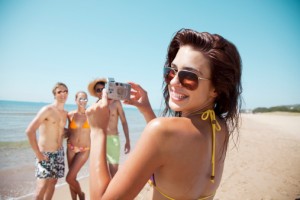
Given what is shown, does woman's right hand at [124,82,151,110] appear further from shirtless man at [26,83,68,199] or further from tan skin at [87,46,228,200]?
shirtless man at [26,83,68,199]

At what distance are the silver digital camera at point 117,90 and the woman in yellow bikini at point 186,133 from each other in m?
0.14

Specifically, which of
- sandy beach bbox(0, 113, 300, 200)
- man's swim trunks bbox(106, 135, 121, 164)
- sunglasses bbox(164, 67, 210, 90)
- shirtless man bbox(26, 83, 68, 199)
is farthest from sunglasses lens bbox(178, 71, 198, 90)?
man's swim trunks bbox(106, 135, 121, 164)

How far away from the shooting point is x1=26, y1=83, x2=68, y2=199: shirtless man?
13.1 feet

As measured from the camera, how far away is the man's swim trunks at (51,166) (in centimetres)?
403

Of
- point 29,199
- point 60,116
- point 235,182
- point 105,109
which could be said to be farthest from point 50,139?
point 235,182

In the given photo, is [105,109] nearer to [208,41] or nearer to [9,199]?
[208,41]

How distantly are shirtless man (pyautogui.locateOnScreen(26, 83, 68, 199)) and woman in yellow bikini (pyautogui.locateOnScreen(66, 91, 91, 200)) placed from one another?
29 cm

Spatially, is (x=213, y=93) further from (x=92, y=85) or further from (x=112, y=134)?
(x=112, y=134)

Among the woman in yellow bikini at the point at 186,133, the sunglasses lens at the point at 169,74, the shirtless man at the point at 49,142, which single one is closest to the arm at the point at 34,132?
the shirtless man at the point at 49,142

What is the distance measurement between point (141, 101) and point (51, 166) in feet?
9.64

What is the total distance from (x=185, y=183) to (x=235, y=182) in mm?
5465

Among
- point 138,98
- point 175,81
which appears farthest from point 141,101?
point 175,81

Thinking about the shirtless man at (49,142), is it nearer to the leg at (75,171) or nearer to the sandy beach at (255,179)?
the leg at (75,171)

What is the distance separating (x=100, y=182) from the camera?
1.18 meters
